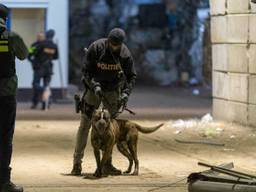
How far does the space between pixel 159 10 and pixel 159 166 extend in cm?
2174

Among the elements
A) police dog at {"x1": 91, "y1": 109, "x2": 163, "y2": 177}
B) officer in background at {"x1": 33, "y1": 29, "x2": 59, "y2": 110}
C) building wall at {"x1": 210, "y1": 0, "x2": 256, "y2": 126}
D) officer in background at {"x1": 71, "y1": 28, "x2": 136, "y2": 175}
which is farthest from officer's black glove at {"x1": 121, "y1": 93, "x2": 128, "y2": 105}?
officer in background at {"x1": 33, "y1": 29, "x2": 59, "y2": 110}

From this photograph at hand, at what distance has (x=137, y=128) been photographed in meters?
10.7

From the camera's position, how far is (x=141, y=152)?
522 inches

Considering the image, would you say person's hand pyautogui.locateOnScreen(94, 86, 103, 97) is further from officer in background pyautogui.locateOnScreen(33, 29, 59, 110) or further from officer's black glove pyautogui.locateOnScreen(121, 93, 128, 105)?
officer in background pyautogui.locateOnScreen(33, 29, 59, 110)

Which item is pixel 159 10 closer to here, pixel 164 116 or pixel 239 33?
pixel 164 116

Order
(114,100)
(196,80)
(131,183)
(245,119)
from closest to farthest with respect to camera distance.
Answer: (131,183) → (114,100) → (245,119) → (196,80)

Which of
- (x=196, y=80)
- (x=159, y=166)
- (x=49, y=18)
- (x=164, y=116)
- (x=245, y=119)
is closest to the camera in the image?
(x=159, y=166)

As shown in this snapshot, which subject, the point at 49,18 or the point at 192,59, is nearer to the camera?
the point at 49,18

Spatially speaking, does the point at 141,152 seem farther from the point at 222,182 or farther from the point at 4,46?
the point at 222,182

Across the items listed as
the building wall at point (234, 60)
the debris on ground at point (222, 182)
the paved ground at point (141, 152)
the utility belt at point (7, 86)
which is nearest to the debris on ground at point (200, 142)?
the paved ground at point (141, 152)

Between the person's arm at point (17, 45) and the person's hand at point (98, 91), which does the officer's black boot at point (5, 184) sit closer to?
the person's arm at point (17, 45)

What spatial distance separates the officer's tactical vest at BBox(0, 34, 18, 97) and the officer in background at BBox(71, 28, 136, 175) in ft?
5.55

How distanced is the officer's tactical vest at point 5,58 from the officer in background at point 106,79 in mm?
1715

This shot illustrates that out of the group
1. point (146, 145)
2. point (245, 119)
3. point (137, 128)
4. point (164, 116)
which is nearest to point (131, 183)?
point (137, 128)
